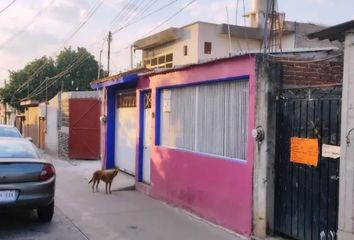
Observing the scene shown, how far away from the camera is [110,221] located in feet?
26.5

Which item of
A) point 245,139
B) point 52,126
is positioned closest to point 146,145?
point 245,139

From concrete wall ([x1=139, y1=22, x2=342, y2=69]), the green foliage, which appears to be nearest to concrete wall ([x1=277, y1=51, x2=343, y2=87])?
concrete wall ([x1=139, y1=22, x2=342, y2=69])

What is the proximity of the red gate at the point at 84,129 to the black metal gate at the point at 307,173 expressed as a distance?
13.8 m

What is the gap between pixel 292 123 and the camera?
20.9ft

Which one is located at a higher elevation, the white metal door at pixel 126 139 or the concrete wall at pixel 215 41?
the concrete wall at pixel 215 41

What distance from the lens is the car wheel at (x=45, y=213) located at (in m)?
7.80

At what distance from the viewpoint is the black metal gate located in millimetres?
5617

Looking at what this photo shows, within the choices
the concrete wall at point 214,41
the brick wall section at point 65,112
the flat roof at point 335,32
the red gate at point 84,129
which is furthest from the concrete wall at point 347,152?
the concrete wall at point 214,41

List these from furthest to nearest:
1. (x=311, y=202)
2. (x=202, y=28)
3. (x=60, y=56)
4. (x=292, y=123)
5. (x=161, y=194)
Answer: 1. (x=60, y=56)
2. (x=202, y=28)
3. (x=161, y=194)
4. (x=292, y=123)
5. (x=311, y=202)

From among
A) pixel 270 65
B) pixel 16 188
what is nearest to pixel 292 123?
pixel 270 65

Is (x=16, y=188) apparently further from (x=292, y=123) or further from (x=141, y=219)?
(x=292, y=123)

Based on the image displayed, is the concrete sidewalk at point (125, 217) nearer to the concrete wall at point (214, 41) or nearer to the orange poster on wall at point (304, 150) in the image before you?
the orange poster on wall at point (304, 150)

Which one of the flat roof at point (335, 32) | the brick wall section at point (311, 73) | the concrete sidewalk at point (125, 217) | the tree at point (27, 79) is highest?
the tree at point (27, 79)

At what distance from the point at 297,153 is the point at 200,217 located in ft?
8.89
